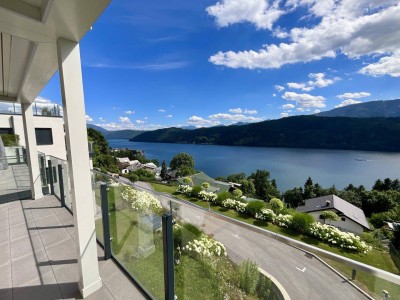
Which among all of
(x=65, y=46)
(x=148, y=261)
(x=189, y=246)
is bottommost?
(x=148, y=261)

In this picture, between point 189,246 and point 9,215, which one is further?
point 9,215

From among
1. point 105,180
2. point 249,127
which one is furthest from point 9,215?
point 249,127

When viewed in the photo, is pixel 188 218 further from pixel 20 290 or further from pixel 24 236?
pixel 24 236

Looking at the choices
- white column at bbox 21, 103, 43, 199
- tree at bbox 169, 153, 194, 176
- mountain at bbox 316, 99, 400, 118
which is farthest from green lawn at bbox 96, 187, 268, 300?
mountain at bbox 316, 99, 400, 118

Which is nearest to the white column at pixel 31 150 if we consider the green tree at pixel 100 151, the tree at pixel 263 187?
the green tree at pixel 100 151

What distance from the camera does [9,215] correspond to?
351 cm

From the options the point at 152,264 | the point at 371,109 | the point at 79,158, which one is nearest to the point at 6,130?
the point at 79,158

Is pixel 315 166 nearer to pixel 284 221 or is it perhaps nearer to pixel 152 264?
pixel 284 221

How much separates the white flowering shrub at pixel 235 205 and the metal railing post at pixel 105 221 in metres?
8.26

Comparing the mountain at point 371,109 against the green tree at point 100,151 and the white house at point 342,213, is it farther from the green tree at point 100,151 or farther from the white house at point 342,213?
the green tree at point 100,151

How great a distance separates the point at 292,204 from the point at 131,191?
149 ft

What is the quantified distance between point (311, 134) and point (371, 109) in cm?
14434

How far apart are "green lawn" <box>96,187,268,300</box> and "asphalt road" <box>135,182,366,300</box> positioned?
0.63 feet

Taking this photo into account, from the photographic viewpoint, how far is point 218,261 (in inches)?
55.4
